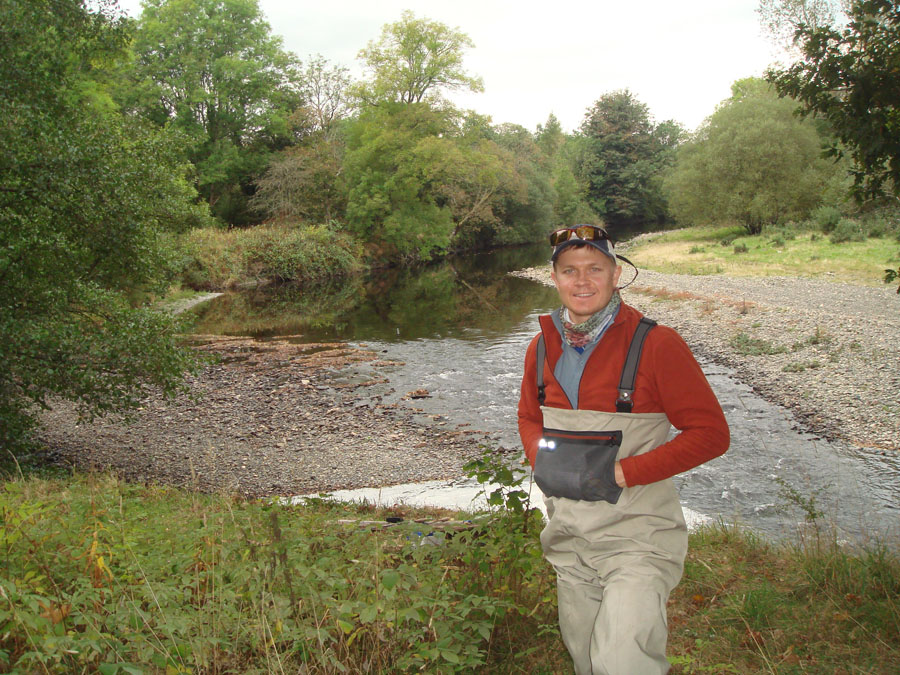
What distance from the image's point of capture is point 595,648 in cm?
232

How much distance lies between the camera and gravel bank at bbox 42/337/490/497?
33.4ft

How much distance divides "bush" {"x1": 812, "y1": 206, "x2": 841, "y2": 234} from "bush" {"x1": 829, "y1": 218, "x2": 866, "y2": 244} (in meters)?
3.99

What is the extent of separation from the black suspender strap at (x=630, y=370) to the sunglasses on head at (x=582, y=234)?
0.52 metres

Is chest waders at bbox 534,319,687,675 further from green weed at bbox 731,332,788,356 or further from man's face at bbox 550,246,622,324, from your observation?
green weed at bbox 731,332,788,356

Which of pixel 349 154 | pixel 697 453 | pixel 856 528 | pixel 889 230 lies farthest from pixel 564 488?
pixel 349 154

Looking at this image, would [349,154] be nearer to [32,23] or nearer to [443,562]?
[32,23]

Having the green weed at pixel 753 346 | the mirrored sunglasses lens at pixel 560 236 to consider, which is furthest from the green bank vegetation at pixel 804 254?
the mirrored sunglasses lens at pixel 560 236

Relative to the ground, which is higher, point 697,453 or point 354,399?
point 697,453

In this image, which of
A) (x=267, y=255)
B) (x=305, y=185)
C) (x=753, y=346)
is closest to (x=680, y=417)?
(x=753, y=346)

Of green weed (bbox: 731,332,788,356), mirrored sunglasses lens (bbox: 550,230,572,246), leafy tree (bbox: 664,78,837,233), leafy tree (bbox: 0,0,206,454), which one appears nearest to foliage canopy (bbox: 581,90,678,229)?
leafy tree (bbox: 664,78,837,233)

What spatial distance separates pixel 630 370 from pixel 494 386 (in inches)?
525

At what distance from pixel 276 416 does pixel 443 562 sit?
10.5m

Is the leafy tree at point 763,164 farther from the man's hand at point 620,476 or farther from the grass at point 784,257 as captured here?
the man's hand at point 620,476

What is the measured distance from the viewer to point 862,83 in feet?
14.7
